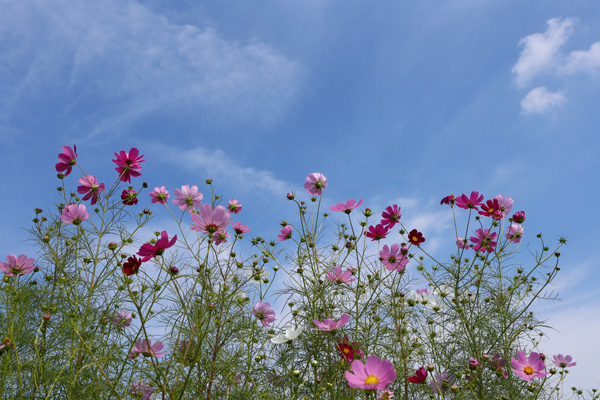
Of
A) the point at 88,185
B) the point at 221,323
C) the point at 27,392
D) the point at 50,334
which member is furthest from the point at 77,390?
the point at 88,185

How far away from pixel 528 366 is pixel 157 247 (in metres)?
1.48

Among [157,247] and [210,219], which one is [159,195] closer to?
[210,219]

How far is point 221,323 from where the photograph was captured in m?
1.90

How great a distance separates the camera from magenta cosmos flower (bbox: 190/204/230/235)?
1.65m

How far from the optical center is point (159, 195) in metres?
2.14

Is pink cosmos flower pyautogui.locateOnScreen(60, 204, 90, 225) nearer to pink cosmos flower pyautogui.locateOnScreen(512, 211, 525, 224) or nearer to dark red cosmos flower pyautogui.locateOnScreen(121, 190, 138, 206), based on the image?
dark red cosmos flower pyautogui.locateOnScreen(121, 190, 138, 206)

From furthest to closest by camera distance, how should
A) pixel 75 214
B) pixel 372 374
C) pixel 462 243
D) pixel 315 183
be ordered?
pixel 462 243 → pixel 315 183 → pixel 75 214 → pixel 372 374

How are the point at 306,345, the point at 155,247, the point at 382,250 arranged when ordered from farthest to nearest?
the point at 382,250 < the point at 306,345 < the point at 155,247

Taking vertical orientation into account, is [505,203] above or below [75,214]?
above

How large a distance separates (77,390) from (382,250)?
1486 millimetres

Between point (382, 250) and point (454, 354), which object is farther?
point (454, 354)

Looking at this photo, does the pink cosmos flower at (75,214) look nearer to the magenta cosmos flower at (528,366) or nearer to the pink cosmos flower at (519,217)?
the magenta cosmos flower at (528,366)

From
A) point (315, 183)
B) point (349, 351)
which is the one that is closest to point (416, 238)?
point (315, 183)

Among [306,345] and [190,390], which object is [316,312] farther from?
[190,390]
